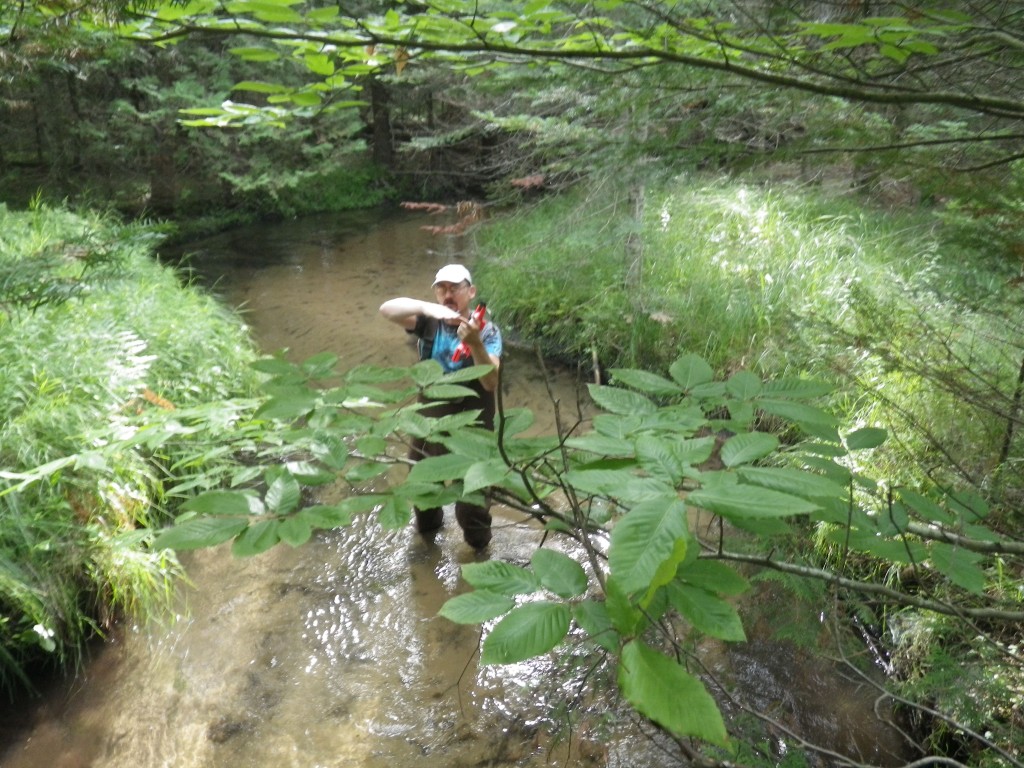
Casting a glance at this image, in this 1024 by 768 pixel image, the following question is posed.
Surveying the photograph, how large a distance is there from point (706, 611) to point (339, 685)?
273 cm

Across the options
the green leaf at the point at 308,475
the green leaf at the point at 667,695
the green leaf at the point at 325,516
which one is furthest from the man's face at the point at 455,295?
the green leaf at the point at 667,695

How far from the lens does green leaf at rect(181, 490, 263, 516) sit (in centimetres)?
114

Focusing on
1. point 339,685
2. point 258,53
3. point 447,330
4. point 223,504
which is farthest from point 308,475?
point 339,685

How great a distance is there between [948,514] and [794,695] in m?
2.04

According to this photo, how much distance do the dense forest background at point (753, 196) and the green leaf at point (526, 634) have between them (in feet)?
1.98

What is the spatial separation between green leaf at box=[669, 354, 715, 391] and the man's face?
2.11 meters

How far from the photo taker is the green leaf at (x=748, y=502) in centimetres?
86

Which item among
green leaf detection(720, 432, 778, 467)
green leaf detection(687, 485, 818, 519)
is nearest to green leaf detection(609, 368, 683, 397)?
green leaf detection(720, 432, 778, 467)

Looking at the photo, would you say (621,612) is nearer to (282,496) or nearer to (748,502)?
(748,502)

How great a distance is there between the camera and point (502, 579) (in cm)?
100

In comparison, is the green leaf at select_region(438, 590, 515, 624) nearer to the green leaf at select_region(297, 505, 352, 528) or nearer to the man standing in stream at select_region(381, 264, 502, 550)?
the green leaf at select_region(297, 505, 352, 528)

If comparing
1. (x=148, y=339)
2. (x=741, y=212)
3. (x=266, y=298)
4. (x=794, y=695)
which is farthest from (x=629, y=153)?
(x=266, y=298)

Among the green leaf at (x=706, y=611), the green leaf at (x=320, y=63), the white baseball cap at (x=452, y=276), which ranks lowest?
the white baseball cap at (x=452, y=276)

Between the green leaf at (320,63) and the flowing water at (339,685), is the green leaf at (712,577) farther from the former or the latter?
the flowing water at (339,685)
